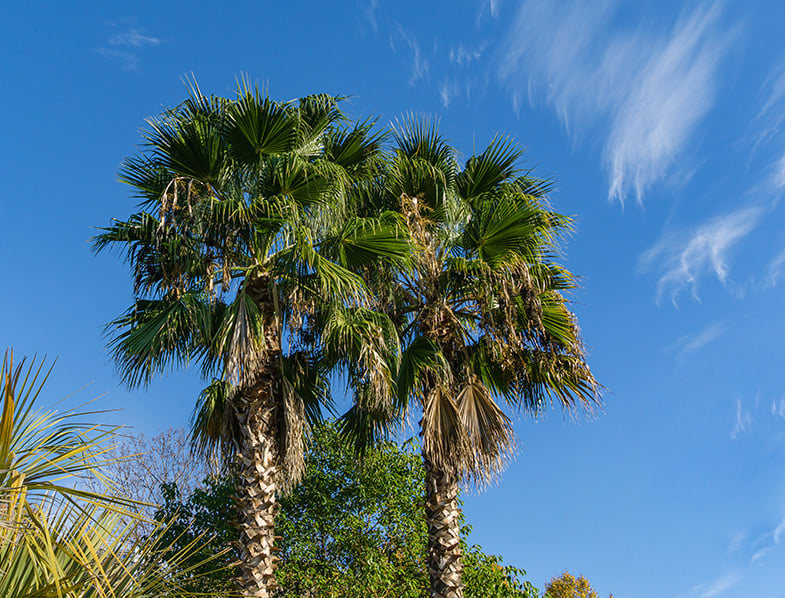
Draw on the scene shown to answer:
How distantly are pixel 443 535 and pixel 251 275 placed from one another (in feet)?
13.5

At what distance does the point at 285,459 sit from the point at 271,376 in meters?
1.06

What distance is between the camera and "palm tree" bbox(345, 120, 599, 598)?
8.45m

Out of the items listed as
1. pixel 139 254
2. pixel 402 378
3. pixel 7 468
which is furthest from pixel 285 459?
pixel 7 468

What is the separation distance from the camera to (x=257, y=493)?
7.87 metres

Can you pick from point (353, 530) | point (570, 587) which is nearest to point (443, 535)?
point (353, 530)

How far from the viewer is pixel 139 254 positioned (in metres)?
9.15

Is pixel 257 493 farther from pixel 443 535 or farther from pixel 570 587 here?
pixel 570 587

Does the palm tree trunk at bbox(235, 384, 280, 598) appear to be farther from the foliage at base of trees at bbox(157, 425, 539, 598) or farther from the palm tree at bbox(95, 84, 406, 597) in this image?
the foliage at base of trees at bbox(157, 425, 539, 598)

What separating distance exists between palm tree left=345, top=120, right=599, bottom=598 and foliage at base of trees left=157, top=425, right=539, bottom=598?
2.75 metres

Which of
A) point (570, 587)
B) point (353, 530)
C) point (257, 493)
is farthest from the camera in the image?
point (570, 587)

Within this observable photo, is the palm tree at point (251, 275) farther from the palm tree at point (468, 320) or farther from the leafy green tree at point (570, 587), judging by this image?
the leafy green tree at point (570, 587)

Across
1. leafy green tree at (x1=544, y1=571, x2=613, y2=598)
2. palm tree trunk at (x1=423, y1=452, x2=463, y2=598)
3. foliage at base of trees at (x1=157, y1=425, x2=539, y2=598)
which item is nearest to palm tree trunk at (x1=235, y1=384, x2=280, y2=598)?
palm tree trunk at (x1=423, y1=452, x2=463, y2=598)

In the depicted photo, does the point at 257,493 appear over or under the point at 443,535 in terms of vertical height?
over

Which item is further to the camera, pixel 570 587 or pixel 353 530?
pixel 570 587
